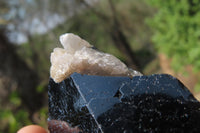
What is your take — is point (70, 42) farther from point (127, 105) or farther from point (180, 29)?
point (180, 29)

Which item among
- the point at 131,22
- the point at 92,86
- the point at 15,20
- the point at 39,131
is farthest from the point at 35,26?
the point at 92,86

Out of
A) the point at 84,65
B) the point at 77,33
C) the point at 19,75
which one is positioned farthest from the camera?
the point at 19,75

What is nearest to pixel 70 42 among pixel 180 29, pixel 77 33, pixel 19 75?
pixel 180 29

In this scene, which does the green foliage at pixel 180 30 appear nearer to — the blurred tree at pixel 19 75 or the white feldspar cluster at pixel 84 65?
the white feldspar cluster at pixel 84 65

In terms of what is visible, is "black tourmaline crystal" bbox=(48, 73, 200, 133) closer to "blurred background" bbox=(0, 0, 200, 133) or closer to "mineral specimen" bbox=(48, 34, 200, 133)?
"mineral specimen" bbox=(48, 34, 200, 133)

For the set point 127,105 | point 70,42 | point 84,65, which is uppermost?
point 70,42

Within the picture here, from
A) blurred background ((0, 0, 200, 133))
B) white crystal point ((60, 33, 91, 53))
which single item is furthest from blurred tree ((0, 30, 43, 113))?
white crystal point ((60, 33, 91, 53))
